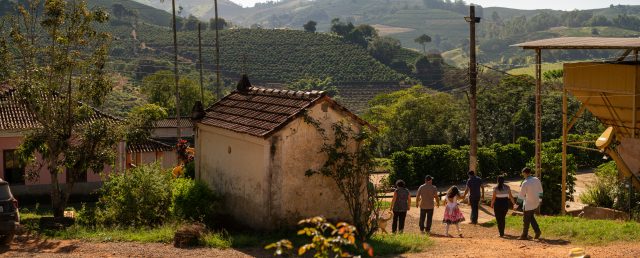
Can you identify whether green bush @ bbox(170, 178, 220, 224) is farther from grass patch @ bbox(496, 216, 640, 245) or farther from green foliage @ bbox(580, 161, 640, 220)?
green foliage @ bbox(580, 161, 640, 220)

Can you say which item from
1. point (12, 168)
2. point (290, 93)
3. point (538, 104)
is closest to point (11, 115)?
point (12, 168)

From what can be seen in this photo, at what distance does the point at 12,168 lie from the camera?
2638 centimetres

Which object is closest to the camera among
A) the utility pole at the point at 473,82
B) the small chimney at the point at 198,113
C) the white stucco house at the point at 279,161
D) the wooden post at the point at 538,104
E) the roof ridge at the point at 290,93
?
the white stucco house at the point at 279,161

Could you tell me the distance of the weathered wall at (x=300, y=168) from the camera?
16.2m

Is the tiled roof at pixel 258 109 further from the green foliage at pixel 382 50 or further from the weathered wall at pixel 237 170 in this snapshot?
the green foliage at pixel 382 50

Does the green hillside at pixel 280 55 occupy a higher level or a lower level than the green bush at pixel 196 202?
higher

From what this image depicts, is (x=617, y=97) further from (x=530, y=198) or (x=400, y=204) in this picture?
(x=400, y=204)

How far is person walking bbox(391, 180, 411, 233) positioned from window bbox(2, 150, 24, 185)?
46.7ft

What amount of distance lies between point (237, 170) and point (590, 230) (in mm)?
7382

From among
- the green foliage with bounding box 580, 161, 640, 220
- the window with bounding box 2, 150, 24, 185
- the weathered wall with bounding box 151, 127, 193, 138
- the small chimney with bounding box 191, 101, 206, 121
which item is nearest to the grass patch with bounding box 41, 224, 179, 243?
the small chimney with bounding box 191, 101, 206, 121

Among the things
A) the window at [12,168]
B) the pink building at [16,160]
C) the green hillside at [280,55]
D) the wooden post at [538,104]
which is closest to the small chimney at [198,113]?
the pink building at [16,160]

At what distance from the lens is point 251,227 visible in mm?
16953

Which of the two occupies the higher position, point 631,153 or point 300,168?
point 300,168

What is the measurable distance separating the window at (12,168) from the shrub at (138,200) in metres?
8.74
